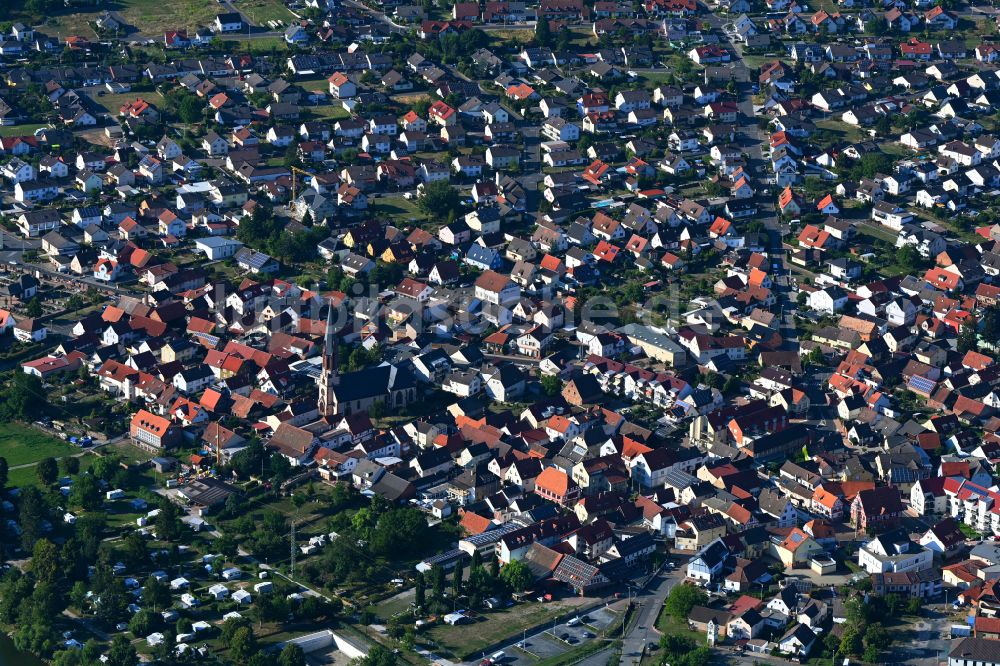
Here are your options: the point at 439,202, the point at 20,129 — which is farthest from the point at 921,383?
the point at 20,129

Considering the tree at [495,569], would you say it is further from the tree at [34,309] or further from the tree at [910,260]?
the tree at [910,260]

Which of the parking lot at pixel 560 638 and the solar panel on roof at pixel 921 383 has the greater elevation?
the solar panel on roof at pixel 921 383

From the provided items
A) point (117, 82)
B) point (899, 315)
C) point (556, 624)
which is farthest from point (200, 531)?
point (117, 82)

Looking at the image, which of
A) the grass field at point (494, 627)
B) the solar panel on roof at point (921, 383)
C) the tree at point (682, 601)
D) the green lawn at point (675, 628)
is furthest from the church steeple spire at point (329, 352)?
the solar panel on roof at point (921, 383)

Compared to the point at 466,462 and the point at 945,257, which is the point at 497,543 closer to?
the point at 466,462

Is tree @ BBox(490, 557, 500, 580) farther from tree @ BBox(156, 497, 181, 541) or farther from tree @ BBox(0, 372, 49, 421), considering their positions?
tree @ BBox(0, 372, 49, 421)

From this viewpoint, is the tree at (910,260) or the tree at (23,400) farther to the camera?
the tree at (910,260)

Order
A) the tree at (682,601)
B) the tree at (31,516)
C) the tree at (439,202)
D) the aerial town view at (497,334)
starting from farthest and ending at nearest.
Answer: the tree at (439,202) → the tree at (31,516) → the aerial town view at (497,334) → the tree at (682,601)
